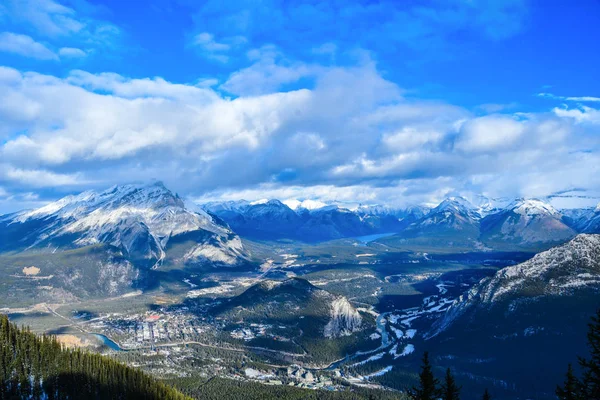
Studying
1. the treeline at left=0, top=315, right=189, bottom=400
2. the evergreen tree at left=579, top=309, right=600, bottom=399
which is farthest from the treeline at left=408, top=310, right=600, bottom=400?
the treeline at left=0, top=315, right=189, bottom=400


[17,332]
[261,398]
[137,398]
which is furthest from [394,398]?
[17,332]

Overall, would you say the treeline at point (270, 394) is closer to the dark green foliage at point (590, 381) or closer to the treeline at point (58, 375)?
the treeline at point (58, 375)

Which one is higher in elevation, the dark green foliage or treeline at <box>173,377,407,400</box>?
the dark green foliage

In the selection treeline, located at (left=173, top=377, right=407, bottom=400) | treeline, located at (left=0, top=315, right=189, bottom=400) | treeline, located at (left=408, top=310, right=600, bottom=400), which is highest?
treeline, located at (left=408, top=310, right=600, bottom=400)

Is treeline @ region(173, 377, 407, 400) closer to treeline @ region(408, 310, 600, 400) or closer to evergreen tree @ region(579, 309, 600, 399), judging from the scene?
treeline @ region(408, 310, 600, 400)

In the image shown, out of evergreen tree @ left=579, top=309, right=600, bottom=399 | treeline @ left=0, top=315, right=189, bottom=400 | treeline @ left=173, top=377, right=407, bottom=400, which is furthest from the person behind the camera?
treeline @ left=173, top=377, right=407, bottom=400

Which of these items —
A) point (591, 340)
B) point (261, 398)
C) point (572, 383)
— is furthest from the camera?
point (261, 398)

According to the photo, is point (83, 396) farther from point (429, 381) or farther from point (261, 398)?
point (429, 381)

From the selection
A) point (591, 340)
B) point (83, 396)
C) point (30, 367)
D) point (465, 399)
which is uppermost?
point (591, 340)
